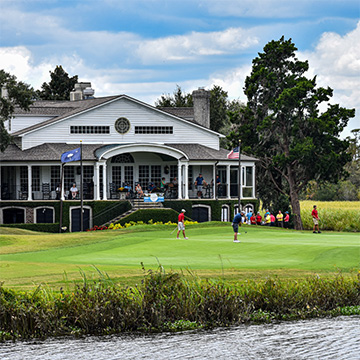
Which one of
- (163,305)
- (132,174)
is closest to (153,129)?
(132,174)

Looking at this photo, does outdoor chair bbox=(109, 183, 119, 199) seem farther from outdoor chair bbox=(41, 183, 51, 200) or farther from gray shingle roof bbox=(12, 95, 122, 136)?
gray shingle roof bbox=(12, 95, 122, 136)

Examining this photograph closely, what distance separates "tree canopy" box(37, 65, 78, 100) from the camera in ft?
288

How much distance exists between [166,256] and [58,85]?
63.7 metres

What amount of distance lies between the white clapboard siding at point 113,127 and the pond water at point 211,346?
130ft

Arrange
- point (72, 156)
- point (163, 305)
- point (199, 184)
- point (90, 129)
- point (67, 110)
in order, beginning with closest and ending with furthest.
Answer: point (163, 305), point (72, 156), point (199, 184), point (90, 129), point (67, 110)

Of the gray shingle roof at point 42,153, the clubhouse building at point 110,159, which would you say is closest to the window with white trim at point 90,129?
the clubhouse building at point 110,159

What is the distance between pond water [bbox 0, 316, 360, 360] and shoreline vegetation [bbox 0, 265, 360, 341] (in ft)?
1.51

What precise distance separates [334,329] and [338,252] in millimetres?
9724

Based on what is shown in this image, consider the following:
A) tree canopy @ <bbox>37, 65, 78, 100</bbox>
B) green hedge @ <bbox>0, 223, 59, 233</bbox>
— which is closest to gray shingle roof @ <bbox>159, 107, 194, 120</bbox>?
green hedge @ <bbox>0, 223, 59, 233</bbox>

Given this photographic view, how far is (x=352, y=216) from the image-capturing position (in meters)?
59.3

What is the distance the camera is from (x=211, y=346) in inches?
647

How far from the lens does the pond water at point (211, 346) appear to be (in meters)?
15.8

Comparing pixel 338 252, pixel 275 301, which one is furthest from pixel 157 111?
pixel 275 301

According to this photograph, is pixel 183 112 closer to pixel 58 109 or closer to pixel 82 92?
pixel 82 92
